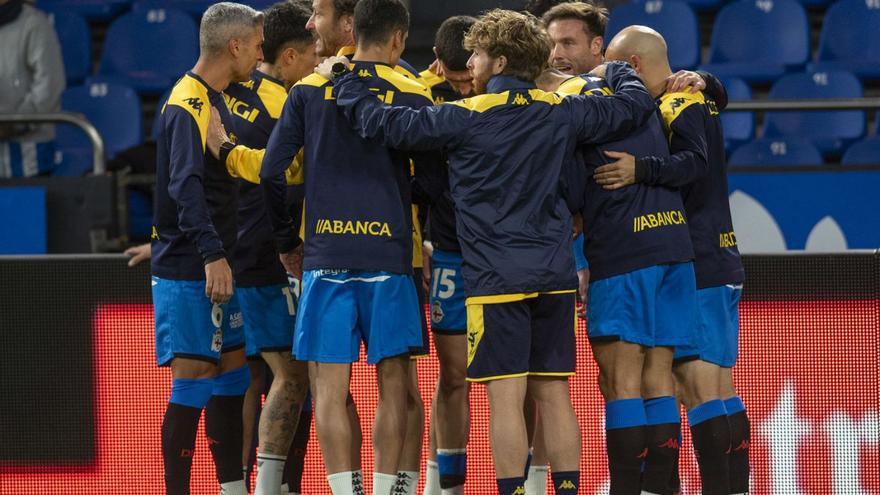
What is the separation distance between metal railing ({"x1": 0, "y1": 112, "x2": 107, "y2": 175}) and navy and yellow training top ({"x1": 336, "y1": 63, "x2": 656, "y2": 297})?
2505mm

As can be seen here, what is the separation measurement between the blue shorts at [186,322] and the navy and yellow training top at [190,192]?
5 cm

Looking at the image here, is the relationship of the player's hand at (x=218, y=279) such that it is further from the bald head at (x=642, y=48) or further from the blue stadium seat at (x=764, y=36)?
the blue stadium seat at (x=764, y=36)

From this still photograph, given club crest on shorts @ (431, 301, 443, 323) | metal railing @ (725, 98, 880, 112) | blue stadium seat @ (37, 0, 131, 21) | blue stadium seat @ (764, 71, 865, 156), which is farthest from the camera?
blue stadium seat @ (37, 0, 131, 21)

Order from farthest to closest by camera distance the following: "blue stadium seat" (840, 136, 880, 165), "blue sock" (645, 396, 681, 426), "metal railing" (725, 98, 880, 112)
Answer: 1. "blue stadium seat" (840, 136, 880, 165)
2. "metal railing" (725, 98, 880, 112)
3. "blue sock" (645, 396, 681, 426)

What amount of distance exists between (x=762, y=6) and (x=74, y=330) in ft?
18.3

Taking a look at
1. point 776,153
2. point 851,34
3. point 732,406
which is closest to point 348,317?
point 732,406

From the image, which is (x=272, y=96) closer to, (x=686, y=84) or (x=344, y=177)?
(x=344, y=177)

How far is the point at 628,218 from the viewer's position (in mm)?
5082

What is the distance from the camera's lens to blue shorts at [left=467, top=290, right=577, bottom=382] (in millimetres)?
4805

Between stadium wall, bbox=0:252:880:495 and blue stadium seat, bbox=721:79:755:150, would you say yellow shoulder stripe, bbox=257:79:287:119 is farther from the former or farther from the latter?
blue stadium seat, bbox=721:79:755:150

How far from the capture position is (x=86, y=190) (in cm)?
698

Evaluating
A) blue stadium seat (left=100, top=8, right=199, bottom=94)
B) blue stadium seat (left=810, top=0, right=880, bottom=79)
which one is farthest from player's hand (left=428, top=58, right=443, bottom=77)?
blue stadium seat (left=810, top=0, right=880, bottom=79)

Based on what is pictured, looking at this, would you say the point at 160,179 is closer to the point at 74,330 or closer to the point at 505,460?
the point at 74,330

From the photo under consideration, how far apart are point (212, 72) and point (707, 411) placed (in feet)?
7.98
